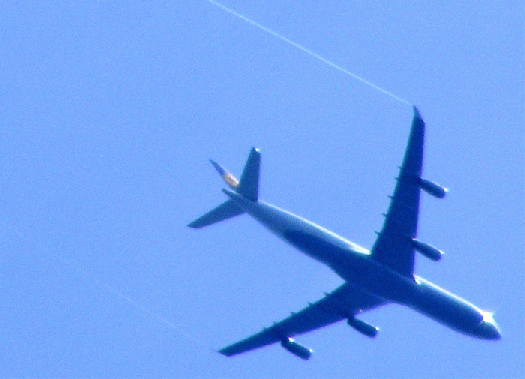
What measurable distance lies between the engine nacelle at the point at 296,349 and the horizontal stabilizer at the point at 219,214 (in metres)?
9.99

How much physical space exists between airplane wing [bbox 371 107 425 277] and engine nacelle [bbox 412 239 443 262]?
361 mm

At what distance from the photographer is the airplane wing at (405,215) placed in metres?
59.5

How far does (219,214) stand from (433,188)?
14315 millimetres

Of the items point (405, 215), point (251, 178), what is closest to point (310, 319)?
point (251, 178)

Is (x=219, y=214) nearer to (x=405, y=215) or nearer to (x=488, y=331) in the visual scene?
(x=405, y=215)

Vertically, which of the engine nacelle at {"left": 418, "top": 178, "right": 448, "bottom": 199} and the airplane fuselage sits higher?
the engine nacelle at {"left": 418, "top": 178, "right": 448, "bottom": 199}

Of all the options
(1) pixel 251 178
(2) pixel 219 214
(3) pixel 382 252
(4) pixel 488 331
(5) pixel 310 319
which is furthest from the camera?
(5) pixel 310 319

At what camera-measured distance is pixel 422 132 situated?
2331 inches

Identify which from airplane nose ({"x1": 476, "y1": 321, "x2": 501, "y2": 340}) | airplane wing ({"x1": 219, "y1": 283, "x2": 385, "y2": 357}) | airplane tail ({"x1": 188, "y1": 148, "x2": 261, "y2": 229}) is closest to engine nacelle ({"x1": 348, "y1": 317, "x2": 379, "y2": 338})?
airplane wing ({"x1": 219, "y1": 283, "x2": 385, "y2": 357})

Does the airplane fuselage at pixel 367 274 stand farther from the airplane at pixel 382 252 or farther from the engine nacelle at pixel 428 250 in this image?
the engine nacelle at pixel 428 250

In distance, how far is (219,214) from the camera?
67.5m

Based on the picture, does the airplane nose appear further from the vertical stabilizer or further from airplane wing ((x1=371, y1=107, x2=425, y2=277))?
the vertical stabilizer

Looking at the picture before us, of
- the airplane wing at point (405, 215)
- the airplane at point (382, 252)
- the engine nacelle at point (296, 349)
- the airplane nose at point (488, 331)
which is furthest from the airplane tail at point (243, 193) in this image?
the airplane nose at point (488, 331)

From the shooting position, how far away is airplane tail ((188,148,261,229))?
6588cm
